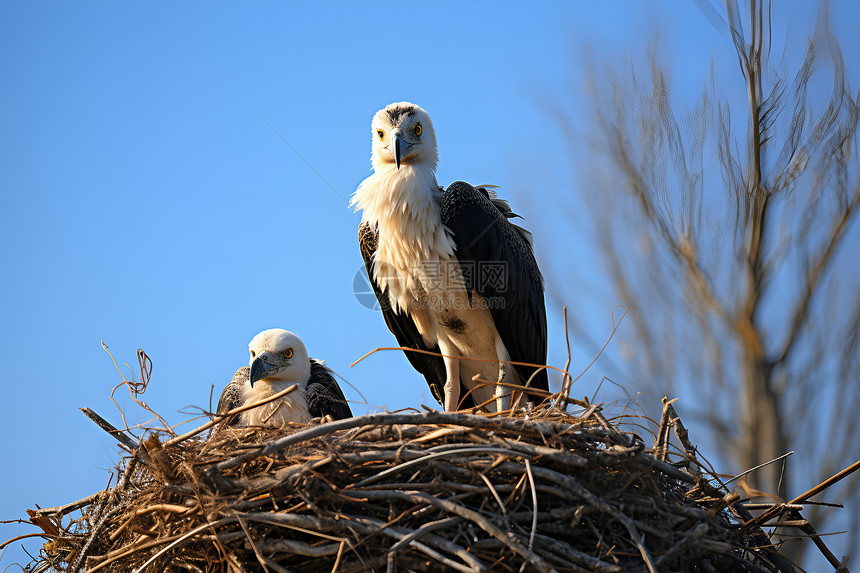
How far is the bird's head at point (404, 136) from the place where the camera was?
474 cm

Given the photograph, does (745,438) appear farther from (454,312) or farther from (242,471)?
(242,471)

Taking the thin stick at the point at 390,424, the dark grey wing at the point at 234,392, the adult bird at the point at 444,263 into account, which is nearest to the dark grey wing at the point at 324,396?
the dark grey wing at the point at 234,392

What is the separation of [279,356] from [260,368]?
0.17m

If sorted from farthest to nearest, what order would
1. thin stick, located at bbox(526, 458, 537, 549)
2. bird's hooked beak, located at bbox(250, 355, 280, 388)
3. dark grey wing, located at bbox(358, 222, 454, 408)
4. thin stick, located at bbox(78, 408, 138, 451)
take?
dark grey wing, located at bbox(358, 222, 454, 408)
bird's hooked beak, located at bbox(250, 355, 280, 388)
thin stick, located at bbox(78, 408, 138, 451)
thin stick, located at bbox(526, 458, 537, 549)

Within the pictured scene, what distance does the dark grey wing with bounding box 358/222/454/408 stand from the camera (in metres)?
4.86

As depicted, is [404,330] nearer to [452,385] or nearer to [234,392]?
[452,385]

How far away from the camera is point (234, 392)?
462cm

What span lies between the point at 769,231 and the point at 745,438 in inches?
61.8

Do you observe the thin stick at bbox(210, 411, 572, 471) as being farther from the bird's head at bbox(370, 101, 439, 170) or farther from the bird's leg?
the bird's head at bbox(370, 101, 439, 170)

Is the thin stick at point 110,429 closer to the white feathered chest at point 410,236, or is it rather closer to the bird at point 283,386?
the bird at point 283,386

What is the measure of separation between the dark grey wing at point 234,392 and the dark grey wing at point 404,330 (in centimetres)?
97

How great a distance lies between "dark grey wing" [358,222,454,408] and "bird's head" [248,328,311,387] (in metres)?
0.62

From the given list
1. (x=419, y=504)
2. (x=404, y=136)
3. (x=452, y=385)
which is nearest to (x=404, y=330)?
(x=452, y=385)

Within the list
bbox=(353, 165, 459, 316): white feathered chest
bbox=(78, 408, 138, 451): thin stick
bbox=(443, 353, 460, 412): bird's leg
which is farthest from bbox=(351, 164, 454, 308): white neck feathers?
bbox=(78, 408, 138, 451): thin stick
